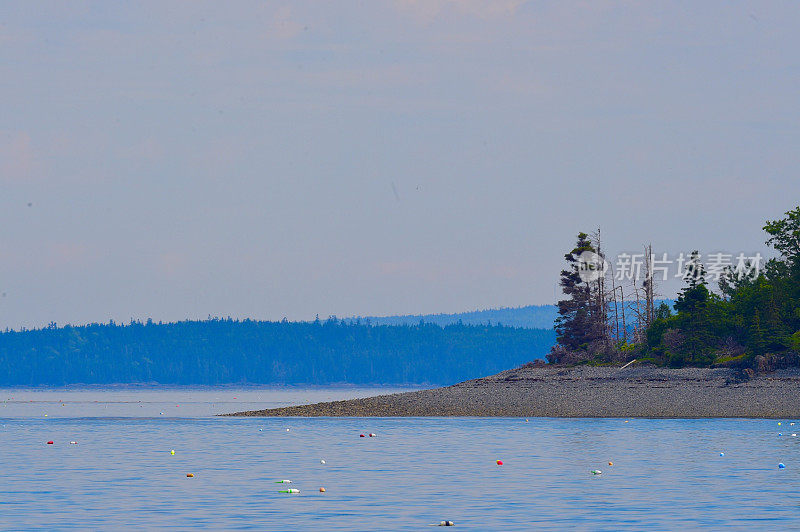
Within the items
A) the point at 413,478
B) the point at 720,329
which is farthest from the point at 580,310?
the point at 413,478

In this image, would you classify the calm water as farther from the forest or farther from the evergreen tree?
the evergreen tree

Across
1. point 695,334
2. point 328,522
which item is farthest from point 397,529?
point 695,334

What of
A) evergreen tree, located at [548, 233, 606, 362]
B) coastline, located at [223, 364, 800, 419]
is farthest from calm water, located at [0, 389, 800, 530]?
evergreen tree, located at [548, 233, 606, 362]

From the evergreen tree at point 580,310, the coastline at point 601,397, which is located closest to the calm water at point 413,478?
the coastline at point 601,397

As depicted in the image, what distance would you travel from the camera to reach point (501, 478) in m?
53.0

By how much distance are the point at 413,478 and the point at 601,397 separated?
50651 mm

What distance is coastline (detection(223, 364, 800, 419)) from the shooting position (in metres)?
96.3

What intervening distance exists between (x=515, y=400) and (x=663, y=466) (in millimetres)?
45791

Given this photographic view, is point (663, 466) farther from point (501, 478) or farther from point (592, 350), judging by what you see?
point (592, 350)

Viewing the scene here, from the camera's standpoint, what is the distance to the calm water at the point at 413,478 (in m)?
39.7

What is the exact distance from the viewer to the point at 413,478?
174ft

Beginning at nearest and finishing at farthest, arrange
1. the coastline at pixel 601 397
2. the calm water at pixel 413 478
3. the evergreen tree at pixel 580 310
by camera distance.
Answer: the calm water at pixel 413 478 < the coastline at pixel 601 397 < the evergreen tree at pixel 580 310

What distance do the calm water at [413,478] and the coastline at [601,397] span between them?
5.88 m

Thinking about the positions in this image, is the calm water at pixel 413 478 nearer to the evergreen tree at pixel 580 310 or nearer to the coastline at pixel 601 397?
the coastline at pixel 601 397
